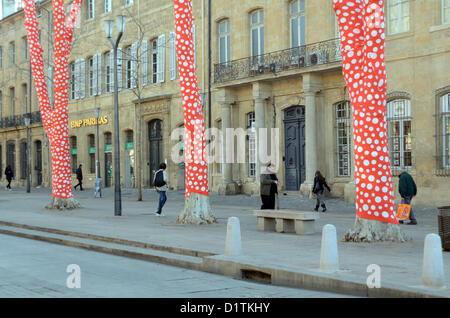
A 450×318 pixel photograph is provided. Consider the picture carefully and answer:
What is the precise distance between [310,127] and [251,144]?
15.3ft

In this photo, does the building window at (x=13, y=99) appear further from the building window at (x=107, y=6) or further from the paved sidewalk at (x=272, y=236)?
the paved sidewalk at (x=272, y=236)

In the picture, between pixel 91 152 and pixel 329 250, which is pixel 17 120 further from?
pixel 329 250

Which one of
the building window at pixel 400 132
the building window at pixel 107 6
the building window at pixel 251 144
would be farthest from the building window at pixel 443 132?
the building window at pixel 107 6

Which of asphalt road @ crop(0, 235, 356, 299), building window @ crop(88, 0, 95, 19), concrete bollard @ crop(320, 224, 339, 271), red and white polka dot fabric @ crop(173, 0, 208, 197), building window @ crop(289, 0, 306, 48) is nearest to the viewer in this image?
asphalt road @ crop(0, 235, 356, 299)

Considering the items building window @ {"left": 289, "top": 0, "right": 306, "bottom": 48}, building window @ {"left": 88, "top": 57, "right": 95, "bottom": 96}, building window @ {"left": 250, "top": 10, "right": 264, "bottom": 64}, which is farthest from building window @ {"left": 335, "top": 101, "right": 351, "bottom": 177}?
building window @ {"left": 88, "top": 57, "right": 95, "bottom": 96}

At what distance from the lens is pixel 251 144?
30609 mm

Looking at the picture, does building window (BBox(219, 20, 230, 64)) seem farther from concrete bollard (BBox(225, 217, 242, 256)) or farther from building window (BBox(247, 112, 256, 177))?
concrete bollard (BBox(225, 217, 242, 256))

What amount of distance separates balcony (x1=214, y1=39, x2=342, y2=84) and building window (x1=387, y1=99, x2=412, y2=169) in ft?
10.2

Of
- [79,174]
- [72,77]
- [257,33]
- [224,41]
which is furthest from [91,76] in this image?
[257,33]

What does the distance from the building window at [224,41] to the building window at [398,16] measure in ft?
32.6

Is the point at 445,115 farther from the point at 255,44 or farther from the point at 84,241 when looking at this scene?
the point at 84,241

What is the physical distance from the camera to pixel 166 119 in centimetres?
3553

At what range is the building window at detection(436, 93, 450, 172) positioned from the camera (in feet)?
71.5

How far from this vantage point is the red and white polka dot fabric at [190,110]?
16672 mm
